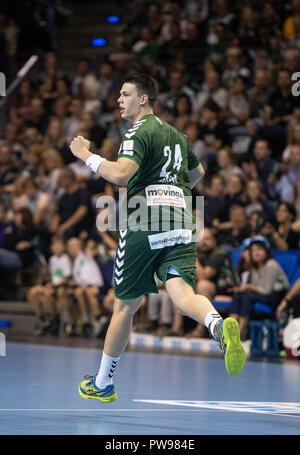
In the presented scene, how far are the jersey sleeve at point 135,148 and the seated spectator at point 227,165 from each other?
7.42 m

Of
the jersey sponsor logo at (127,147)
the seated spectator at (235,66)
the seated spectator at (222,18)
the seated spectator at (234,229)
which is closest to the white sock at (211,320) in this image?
the jersey sponsor logo at (127,147)

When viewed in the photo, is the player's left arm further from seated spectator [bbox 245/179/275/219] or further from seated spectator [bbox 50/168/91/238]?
seated spectator [bbox 50/168/91/238]

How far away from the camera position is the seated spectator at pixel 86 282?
43.3ft

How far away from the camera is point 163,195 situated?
5457 mm

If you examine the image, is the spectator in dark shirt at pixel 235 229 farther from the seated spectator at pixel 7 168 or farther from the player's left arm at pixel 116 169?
the player's left arm at pixel 116 169

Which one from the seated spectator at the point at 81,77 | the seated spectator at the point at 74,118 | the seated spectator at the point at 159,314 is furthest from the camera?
the seated spectator at the point at 81,77

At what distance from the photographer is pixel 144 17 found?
17.5 metres

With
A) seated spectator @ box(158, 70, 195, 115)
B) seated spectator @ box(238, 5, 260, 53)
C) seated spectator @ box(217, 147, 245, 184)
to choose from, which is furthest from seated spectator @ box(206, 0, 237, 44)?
seated spectator @ box(217, 147, 245, 184)

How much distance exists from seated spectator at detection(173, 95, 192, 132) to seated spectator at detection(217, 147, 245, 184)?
1.22 metres

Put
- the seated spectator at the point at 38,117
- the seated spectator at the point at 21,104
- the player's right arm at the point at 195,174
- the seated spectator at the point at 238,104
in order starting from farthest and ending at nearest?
the seated spectator at the point at 21,104, the seated spectator at the point at 38,117, the seated spectator at the point at 238,104, the player's right arm at the point at 195,174

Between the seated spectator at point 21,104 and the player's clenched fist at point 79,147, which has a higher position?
the seated spectator at point 21,104

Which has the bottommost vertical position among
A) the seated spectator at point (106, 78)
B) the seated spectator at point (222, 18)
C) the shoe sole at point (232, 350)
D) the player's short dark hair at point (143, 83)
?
the shoe sole at point (232, 350)

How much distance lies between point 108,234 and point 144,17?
18.7ft
